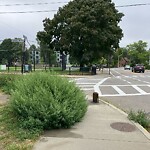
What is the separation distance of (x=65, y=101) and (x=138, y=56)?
4118 inches

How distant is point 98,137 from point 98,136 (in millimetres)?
78

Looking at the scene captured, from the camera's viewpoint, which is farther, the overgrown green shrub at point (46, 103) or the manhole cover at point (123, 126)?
the manhole cover at point (123, 126)

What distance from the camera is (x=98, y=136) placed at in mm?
6070

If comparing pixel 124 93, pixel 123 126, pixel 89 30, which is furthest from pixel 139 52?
pixel 123 126

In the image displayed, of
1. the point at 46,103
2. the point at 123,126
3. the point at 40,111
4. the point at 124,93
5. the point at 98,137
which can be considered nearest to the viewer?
the point at 98,137

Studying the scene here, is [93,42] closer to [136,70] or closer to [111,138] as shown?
[136,70]

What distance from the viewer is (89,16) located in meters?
39.5

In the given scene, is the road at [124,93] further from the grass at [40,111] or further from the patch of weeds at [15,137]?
the patch of weeds at [15,137]

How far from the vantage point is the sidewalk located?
535 cm

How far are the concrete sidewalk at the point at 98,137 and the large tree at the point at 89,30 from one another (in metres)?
31.4

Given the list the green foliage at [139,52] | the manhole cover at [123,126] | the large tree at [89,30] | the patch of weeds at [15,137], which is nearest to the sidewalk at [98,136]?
the manhole cover at [123,126]

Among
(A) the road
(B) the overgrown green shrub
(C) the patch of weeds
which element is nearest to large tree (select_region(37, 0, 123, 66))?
(A) the road

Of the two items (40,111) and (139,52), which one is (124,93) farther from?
(139,52)

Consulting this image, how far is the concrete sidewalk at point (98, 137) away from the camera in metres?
5.35
